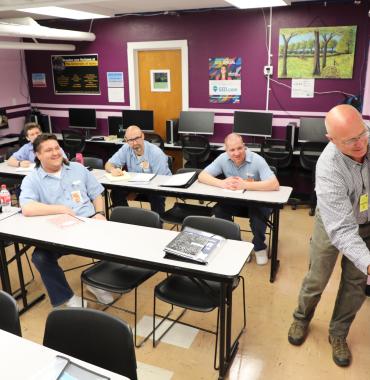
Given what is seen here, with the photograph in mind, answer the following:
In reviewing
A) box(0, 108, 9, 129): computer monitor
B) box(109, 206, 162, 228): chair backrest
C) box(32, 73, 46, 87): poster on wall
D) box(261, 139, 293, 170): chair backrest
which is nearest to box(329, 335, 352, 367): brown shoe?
box(109, 206, 162, 228): chair backrest

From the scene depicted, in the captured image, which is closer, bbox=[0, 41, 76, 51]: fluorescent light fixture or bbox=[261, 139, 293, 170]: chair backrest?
bbox=[261, 139, 293, 170]: chair backrest

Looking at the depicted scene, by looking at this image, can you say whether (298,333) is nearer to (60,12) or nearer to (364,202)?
(364,202)

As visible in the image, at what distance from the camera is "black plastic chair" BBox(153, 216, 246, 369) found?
2.41 meters

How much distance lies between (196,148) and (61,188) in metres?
2.88

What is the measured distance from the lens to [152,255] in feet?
7.73

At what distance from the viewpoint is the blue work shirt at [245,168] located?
3.66 m

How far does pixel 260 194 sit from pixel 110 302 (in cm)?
153

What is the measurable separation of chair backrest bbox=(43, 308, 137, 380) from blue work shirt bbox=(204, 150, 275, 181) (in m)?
2.34

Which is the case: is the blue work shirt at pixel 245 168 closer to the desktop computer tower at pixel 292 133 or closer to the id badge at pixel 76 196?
the id badge at pixel 76 196

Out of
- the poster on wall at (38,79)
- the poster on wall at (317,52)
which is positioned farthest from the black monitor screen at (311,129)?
the poster on wall at (38,79)

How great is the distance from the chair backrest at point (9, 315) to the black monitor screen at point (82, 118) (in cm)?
557

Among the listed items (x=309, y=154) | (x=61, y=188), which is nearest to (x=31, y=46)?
(x=61, y=188)

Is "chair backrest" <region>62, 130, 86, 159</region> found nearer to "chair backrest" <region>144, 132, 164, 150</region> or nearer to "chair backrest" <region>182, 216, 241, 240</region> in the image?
"chair backrest" <region>144, 132, 164, 150</region>

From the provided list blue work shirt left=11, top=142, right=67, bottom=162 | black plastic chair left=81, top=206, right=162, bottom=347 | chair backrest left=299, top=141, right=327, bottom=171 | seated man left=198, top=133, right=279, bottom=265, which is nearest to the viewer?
black plastic chair left=81, top=206, right=162, bottom=347
